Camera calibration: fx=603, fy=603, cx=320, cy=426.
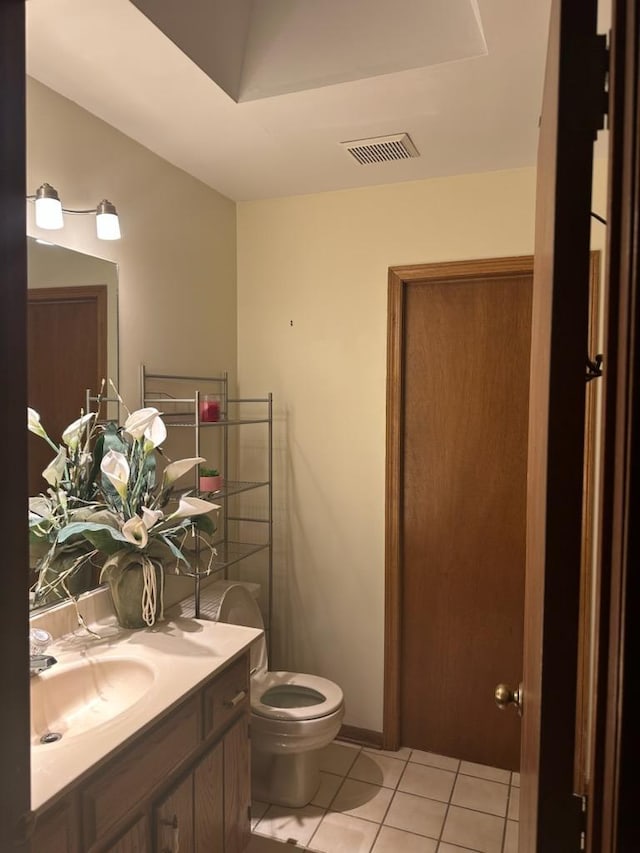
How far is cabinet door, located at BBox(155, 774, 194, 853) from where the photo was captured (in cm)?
141

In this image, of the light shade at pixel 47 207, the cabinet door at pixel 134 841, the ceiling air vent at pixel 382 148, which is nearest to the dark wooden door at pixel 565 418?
the cabinet door at pixel 134 841

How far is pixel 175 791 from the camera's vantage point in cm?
147

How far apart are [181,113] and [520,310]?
1.50 meters

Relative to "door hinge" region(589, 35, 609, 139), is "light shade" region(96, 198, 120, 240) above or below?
above

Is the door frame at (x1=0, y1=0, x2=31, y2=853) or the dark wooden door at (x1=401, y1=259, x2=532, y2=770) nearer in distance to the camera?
the door frame at (x1=0, y1=0, x2=31, y2=853)

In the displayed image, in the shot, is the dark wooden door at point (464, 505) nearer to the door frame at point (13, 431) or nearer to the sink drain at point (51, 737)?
the sink drain at point (51, 737)

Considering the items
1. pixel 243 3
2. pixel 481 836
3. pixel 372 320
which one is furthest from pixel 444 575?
pixel 243 3

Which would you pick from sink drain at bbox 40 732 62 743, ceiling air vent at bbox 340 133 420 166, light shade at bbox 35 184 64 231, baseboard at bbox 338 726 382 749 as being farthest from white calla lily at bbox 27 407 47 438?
baseboard at bbox 338 726 382 749

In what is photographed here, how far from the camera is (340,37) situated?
1.70 metres

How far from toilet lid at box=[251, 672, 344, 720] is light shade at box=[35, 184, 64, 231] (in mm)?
1790

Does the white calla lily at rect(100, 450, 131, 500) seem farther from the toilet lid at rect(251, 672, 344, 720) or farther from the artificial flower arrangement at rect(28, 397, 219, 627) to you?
the toilet lid at rect(251, 672, 344, 720)

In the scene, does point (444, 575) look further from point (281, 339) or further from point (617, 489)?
point (617, 489)

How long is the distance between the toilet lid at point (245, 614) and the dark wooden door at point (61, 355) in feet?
2.90

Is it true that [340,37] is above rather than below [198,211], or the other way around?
above
